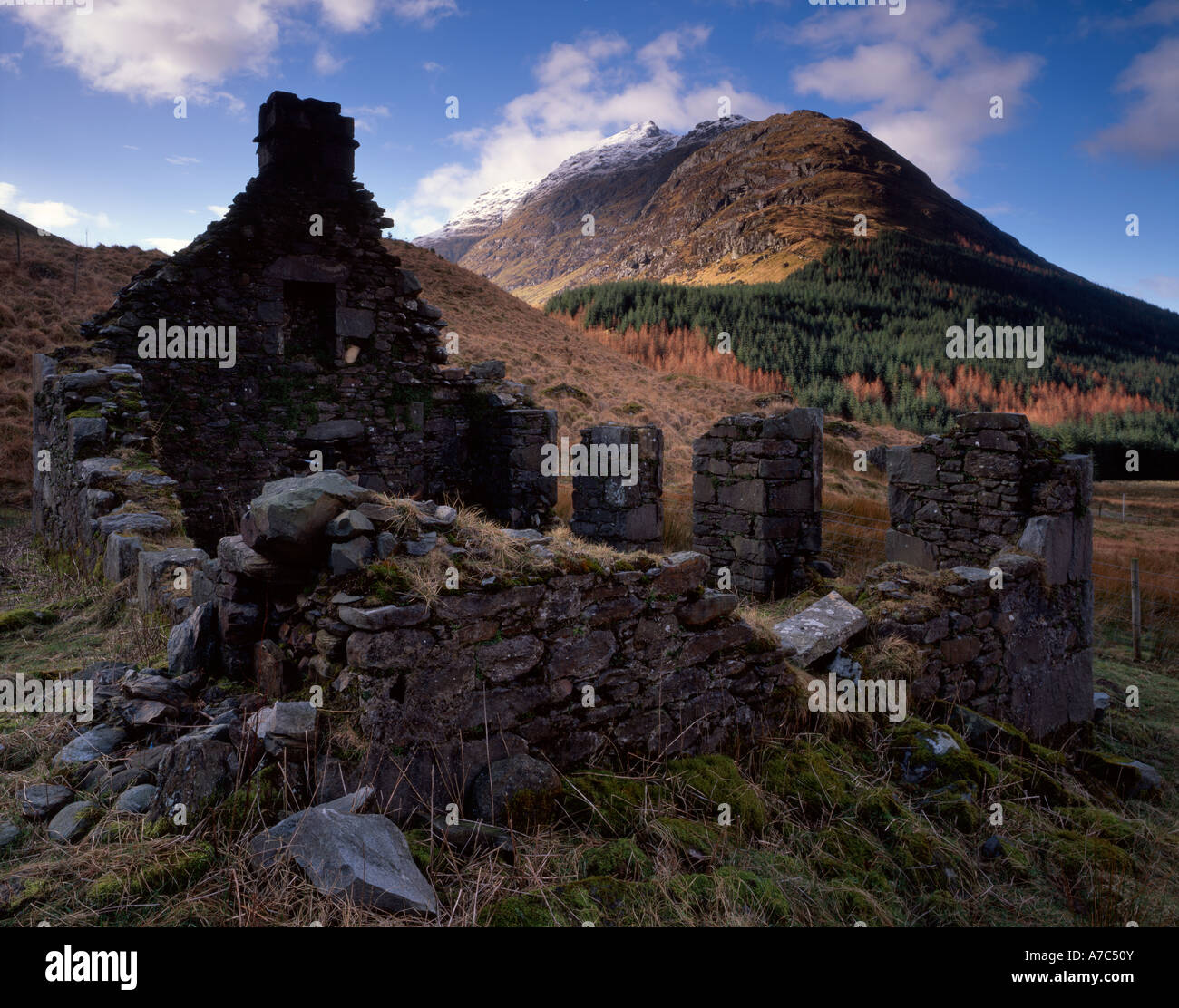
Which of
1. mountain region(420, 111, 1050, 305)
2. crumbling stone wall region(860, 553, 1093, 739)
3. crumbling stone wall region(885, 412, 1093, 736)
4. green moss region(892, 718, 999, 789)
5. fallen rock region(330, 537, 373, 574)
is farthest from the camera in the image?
mountain region(420, 111, 1050, 305)

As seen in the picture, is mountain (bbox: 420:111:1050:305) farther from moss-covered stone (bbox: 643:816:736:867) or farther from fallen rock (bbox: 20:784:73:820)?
fallen rock (bbox: 20:784:73:820)

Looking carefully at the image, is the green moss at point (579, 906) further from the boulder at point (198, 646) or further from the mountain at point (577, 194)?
the mountain at point (577, 194)

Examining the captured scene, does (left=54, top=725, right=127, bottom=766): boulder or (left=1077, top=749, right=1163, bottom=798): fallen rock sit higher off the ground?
(left=54, top=725, right=127, bottom=766): boulder

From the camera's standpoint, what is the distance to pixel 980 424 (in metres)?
8.29

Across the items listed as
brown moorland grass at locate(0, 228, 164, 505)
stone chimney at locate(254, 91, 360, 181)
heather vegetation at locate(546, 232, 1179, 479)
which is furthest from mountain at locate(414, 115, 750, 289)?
stone chimney at locate(254, 91, 360, 181)

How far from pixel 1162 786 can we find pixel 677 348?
4234 cm

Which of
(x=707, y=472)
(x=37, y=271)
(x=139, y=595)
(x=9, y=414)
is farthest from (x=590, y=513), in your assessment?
(x=37, y=271)

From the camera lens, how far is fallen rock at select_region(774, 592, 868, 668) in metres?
5.35

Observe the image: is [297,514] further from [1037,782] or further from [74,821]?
[1037,782]

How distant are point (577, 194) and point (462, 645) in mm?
128313

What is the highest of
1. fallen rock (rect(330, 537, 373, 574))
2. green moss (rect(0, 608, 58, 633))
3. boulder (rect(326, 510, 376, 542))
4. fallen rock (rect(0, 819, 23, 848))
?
boulder (rect(326, 510, 376, 542))

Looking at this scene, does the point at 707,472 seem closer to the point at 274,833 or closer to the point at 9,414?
the point at 274,833

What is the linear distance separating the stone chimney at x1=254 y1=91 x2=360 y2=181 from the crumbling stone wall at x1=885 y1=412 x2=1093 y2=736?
9.98 m

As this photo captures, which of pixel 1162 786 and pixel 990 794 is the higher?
pixel 990 794
